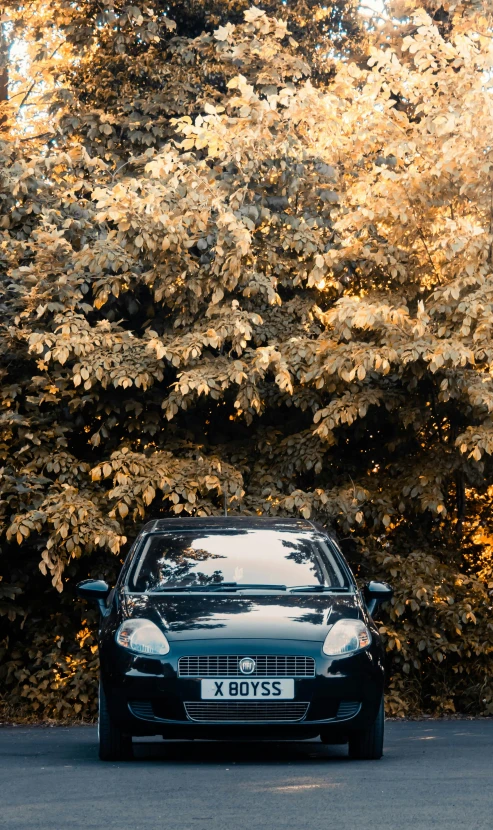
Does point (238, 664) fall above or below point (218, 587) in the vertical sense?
below

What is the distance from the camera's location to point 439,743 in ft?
32.9

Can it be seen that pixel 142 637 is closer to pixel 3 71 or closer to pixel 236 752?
pixel 236 752

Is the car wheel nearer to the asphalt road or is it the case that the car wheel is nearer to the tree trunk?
the asphalt road

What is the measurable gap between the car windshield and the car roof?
0.07 meters

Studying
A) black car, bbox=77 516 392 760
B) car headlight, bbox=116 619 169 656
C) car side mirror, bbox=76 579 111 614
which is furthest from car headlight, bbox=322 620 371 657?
car side mirror, bbox=76 579 111 614

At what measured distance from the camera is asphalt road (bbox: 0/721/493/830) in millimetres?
5949

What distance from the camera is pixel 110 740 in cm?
834

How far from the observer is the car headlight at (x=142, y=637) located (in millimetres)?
8055

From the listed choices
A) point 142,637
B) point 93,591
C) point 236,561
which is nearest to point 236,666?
point 142,637

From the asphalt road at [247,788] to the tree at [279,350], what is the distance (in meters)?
2.94

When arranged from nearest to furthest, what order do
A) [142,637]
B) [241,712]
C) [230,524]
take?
[241,712], [142,637], [230,524]

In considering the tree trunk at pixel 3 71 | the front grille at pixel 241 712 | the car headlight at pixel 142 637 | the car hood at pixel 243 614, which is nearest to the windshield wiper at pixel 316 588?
the car hood at pixel 243 614

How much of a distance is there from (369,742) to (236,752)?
109cm

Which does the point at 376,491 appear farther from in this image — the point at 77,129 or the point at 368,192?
the point at 77,129
